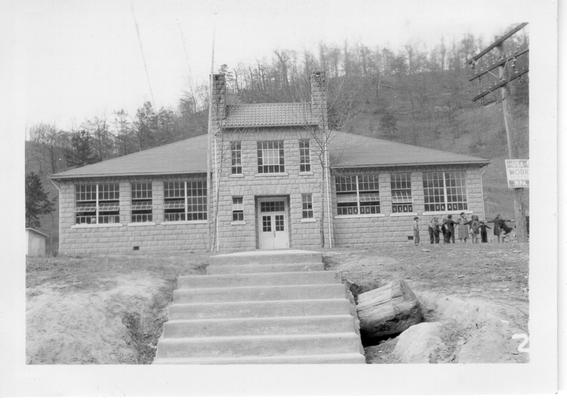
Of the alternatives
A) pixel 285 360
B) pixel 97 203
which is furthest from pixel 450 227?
pixel 97 203

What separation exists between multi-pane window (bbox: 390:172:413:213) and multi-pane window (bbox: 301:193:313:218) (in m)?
2.65

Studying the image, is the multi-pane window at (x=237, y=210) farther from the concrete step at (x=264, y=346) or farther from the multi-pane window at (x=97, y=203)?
the concrete step at (x=264, y=346)

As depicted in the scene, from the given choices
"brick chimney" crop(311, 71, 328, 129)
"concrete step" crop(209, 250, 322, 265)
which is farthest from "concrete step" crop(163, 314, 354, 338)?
"brick chimney" crop(311, 71, 328, 129)

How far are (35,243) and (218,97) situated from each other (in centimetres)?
858

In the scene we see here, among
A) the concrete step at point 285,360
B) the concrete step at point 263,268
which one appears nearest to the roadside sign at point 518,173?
the concrete step at point 263,268

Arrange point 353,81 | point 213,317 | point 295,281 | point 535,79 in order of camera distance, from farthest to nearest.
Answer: point 353,81 < point 295,281 < point 213,317 < point 535,79

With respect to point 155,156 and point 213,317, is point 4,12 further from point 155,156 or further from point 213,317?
point 155,156

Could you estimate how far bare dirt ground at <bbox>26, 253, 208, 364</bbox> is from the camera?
9102mm

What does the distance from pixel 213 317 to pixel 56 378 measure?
258cm

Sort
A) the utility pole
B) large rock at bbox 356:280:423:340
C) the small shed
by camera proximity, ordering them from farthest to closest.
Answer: the utility pole
the small shed
large rock at bbox 356:280:423:340

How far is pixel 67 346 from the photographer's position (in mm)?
9078

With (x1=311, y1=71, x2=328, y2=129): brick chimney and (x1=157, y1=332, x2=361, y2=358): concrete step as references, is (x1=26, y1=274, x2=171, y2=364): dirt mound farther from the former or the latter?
(x1=311, y1=71, x2=328, y2=129): brick chimney

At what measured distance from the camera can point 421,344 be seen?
29.9ft

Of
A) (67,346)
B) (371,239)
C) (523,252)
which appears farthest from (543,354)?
(371,239)
